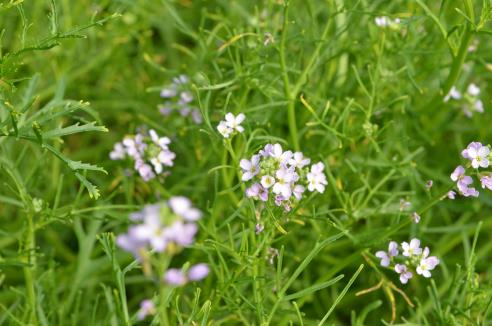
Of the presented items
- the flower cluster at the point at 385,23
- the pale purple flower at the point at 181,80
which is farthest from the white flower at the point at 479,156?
the pale purple flower at the point at 181,80

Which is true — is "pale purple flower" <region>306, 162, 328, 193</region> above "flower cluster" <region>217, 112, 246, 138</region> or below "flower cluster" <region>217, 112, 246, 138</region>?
below

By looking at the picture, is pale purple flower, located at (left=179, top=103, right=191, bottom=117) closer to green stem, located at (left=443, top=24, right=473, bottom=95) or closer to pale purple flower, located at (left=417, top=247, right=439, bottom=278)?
green stem, located at (left=443, top=24, right=473, bottom=95)

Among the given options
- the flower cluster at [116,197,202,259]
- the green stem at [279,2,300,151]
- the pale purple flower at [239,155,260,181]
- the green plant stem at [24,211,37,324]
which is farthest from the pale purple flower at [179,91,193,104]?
the flower cluster at [116,197,202,259]

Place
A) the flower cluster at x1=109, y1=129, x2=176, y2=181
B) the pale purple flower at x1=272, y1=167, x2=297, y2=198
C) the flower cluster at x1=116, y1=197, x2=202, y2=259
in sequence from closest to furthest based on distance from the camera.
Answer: the flower cluster at x1=116, y1=197, x2=202, y2=259 → the pale purple flower at x1=272, y1=167, x2=297, y2=198 → the flower cluster at x1=109, y1=129, x2=176, y2=181

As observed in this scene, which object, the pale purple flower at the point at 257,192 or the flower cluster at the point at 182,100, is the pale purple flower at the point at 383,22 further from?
the pale purple flower at the point at 257,192

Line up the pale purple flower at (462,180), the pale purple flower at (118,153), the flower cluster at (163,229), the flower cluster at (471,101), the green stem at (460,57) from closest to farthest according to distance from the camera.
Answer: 1. the flower cluster at (163,229)
2. the pale purple flower at (462,180)
3. the green stem at (460,57)
4. the pale purple flower at (118,153)
5. the flower cluster at (471,101)

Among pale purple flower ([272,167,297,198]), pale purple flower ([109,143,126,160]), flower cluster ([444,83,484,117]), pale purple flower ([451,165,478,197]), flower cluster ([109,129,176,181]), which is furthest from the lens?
flower cluster ([444,83,484,117])

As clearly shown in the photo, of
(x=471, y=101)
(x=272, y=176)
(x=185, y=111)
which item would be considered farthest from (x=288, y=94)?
(x=471, y=101)

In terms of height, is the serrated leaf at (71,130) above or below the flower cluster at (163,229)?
below

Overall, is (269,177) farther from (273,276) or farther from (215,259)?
(215,259)
